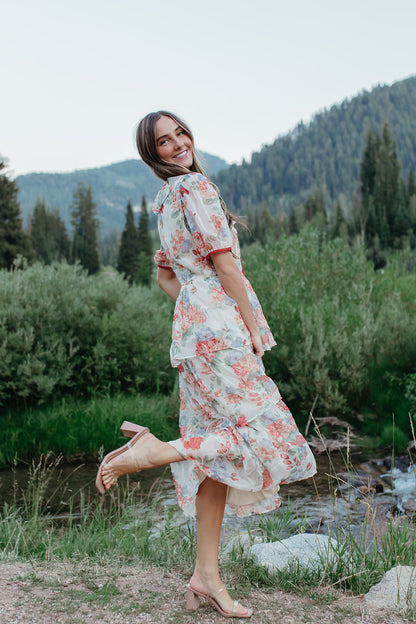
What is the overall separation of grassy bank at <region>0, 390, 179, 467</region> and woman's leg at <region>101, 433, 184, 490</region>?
4438 mm

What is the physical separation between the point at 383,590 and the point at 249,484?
35.4 inches

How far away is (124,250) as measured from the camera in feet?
166

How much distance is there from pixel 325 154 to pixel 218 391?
16059 centimetres

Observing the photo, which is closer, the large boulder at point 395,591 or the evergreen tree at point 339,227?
the large boulder at point 395,591

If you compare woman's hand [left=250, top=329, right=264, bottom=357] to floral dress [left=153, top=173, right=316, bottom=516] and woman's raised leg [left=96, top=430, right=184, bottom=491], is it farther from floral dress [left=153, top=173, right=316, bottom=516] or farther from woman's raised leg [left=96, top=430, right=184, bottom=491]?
woman's raised leg [left=96, top=430, right=184, bottom=491]

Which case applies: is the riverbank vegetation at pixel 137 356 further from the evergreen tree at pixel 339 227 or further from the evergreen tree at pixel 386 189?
the evergreen tree at pixel 386 189

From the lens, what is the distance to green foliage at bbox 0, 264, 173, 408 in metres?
7.51

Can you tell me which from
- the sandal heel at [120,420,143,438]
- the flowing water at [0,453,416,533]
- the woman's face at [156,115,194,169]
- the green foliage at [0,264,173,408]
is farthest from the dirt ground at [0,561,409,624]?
the green foliage at [0,264,173,408]

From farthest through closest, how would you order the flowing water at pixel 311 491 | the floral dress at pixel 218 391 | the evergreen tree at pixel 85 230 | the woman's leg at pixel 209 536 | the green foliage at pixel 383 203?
1. the evergreen tree at pixel 85 230
2. the green foliage at pixel 383 203
3. the flowing water at pixel 311 491
4. the woman's leg at pixel 209 536
5. the floral dress at pixel 218 391

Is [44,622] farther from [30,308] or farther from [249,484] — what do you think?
[30,308]

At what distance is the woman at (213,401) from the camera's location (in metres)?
2.33

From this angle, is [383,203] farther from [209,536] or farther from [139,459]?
[139,459]

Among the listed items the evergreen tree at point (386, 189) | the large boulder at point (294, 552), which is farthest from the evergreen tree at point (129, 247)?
the large boulder at point (294, 552)

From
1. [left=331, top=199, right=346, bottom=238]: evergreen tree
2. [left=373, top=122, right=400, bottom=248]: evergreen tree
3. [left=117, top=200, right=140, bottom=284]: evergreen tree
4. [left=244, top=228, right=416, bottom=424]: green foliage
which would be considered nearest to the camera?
[left=244, top=228, right=416, bottom=424]: green foliage
